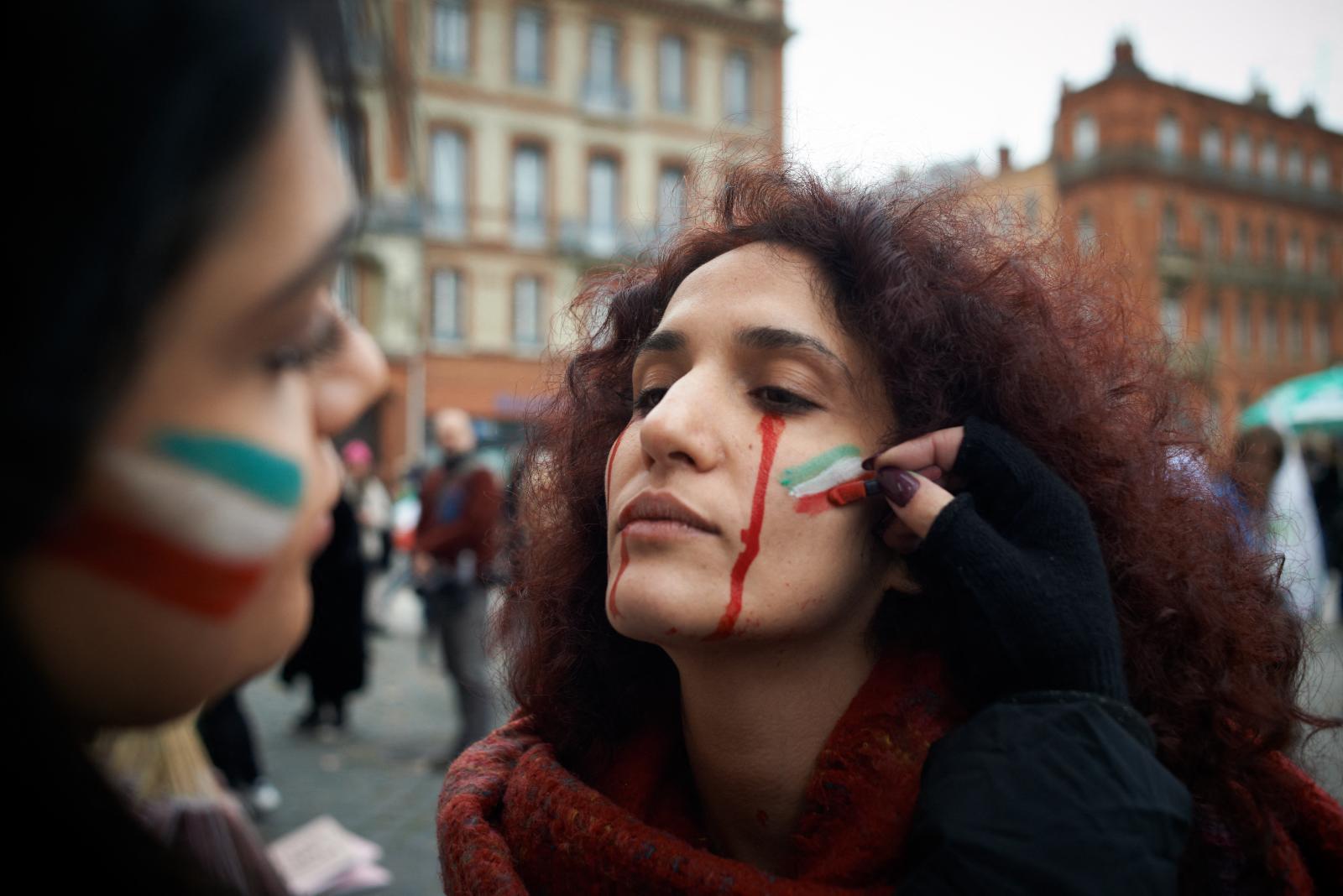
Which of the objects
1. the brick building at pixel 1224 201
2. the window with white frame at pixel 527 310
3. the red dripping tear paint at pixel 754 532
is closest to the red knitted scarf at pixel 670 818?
the red dripping tear paint at pixel 754 532

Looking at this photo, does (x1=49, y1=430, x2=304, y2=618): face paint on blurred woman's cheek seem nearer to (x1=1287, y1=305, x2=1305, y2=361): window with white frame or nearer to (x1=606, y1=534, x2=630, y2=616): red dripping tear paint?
(x1=606, y1=534, x2=630, y2=616): red dripping tear paint

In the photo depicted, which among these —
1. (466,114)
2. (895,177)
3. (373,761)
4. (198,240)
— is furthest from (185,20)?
(466,114)

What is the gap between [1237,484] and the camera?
1.79 meters

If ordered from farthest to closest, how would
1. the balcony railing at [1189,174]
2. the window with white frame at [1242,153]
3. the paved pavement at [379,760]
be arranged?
the window with white frame at [1242,153]
the balcony railing at [1189,174]
the paved pavement at [379,760]

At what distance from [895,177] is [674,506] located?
31.6 inches

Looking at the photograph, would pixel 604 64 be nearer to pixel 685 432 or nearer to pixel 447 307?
pixel 447 307

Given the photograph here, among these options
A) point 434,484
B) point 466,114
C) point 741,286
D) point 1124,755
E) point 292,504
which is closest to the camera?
point 292,504

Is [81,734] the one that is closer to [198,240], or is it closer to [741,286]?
Result: [198,240]

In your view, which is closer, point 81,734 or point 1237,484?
point 81,734

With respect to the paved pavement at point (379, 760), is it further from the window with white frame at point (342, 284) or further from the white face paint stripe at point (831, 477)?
the window with white frame at point (342, 284)

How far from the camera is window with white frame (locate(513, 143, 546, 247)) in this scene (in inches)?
934

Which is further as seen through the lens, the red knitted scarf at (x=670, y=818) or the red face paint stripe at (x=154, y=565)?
the red knitted scarf at (x=670, y=818)

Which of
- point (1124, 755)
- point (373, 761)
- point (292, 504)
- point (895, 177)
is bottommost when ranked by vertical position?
point (373, 761)

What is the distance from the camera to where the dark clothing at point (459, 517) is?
226 inches
